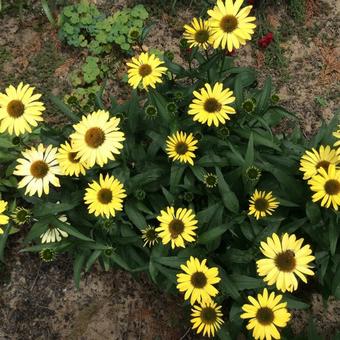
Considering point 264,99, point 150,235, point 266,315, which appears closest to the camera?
point 266,315

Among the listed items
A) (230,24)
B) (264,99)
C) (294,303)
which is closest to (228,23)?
(230,24)

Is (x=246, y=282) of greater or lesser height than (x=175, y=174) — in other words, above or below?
below

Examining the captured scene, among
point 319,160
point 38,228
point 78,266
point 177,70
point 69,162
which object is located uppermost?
point 177,70

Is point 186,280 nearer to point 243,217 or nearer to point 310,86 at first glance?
point 243,217

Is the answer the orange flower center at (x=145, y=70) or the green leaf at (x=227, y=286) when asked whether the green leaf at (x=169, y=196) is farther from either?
the orange flower center at (x=145, y=70)

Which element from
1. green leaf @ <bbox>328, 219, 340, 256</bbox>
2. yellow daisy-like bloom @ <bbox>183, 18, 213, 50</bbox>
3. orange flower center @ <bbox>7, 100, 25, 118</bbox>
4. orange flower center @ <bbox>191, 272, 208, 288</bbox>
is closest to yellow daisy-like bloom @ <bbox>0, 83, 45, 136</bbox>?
orange flower center @ <bbox>7, 100, 25, 118</bbox>

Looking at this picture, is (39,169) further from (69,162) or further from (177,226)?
(177,226)
